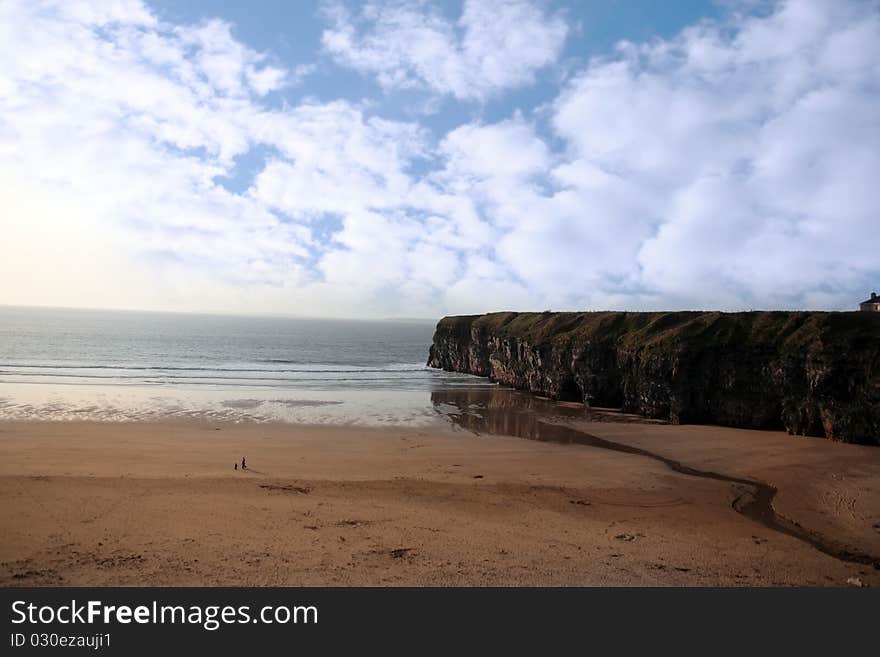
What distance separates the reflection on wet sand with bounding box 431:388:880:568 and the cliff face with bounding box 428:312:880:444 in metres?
3.44

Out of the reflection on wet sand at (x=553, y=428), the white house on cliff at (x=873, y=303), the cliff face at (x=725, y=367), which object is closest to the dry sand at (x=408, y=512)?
the reflection on wet sand at (x=553, y=428)

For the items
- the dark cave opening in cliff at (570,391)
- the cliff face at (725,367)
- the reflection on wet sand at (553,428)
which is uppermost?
the cliff face at (725,367)

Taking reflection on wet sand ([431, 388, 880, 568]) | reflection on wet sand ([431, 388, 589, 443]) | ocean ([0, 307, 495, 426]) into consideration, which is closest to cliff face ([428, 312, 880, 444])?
reflection on wet sand ([431, 388, 880, 568])

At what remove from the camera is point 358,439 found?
2658 cm

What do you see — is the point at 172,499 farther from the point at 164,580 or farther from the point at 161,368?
the point at 161,368

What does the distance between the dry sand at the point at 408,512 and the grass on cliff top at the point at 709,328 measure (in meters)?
7.07

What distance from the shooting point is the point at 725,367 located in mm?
32562

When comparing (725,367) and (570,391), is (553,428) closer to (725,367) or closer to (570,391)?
(725,367)

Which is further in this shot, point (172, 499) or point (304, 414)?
point (304, 414)

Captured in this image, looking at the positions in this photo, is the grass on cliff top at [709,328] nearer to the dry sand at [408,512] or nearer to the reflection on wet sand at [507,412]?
the reflection on wet sand at [507,412]

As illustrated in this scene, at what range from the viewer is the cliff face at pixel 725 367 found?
88.6ft

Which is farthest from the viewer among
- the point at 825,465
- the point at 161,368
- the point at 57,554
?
the point at 161,368

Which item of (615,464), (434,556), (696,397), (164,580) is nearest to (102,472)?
(164,580)

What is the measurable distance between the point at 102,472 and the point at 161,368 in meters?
45.4
